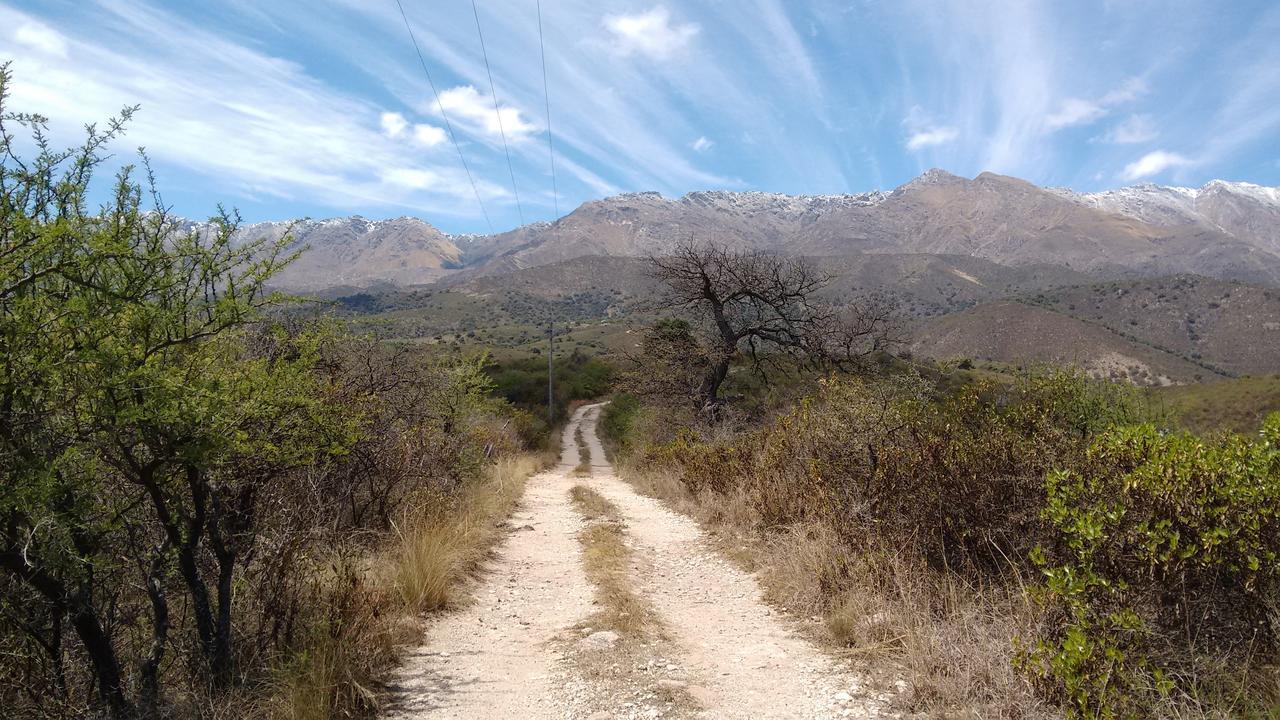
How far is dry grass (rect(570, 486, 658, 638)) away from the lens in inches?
242

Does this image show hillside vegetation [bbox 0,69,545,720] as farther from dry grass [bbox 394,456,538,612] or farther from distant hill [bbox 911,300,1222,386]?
distant hill [bbox 911,300,1222,386]

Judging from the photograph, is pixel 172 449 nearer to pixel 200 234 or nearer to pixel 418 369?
pixel 200 234

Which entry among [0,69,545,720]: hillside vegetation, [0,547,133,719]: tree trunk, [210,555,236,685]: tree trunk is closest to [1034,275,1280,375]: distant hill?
[0,69,545,720]: hillside vegetation

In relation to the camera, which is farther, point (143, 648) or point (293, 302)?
point (293, 302)

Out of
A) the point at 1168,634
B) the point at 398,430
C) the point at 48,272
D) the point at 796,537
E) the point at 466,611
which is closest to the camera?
the point at 48,272

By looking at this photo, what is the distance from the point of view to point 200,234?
4.29m

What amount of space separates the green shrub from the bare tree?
1603 cm

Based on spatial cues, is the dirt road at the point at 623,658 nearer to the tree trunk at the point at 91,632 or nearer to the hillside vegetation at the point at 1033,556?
the hillside vegetation at the point at 1033,556

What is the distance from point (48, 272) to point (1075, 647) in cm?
508

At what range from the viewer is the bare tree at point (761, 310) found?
20094 millimetres

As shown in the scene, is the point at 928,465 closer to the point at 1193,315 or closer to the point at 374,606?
the point at 374,606

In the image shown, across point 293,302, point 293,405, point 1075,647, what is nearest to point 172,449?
point 293,405

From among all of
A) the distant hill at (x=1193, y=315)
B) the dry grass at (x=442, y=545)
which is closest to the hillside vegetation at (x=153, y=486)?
the dry grass at (x=442, y=545)

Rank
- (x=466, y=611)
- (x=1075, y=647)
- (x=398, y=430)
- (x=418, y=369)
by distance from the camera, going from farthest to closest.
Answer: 1. (x=418, y=369)
2. (x=398, y=430)
3. (x=466, y=611)
4. (x=1075, y=647)
